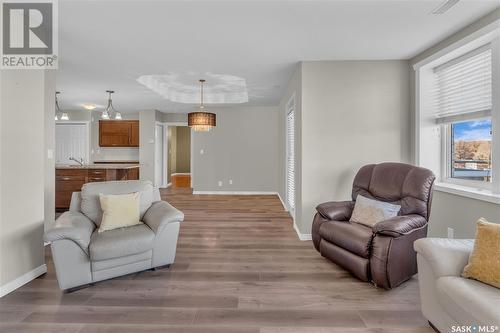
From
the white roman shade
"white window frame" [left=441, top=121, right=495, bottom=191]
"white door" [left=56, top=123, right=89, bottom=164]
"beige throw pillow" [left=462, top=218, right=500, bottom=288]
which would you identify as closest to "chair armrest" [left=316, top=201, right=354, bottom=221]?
"white window frame" [left=441, top=121, right=495, bottom=191]

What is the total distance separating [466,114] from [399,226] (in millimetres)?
1700

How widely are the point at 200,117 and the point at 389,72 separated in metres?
3.05

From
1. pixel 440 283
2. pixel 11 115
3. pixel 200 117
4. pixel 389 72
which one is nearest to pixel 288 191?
pixel 200 117

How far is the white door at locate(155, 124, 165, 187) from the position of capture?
8.50 meters

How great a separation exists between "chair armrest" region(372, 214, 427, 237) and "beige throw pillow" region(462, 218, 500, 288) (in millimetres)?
643

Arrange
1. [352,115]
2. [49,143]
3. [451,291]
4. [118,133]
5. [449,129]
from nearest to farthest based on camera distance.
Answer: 1. [451,291]
2. [449,129]
3. [49,143]
4. [352,115]
5. [118,133]

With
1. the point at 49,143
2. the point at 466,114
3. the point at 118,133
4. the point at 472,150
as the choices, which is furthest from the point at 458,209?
the point at 118,133

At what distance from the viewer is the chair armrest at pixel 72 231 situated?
7.63ft

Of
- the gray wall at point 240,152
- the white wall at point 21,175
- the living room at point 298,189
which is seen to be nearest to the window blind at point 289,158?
the living room at point 298,189

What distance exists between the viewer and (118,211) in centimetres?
288

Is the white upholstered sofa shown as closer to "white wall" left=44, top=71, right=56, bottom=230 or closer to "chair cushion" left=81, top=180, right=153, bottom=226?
"chair cushion" left=81, top=180, right=153, bottom=226

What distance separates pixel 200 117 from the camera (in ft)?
16.9

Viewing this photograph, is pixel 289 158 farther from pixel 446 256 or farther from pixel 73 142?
pixel 73 142

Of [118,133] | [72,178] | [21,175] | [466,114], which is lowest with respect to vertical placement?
[72,178]
